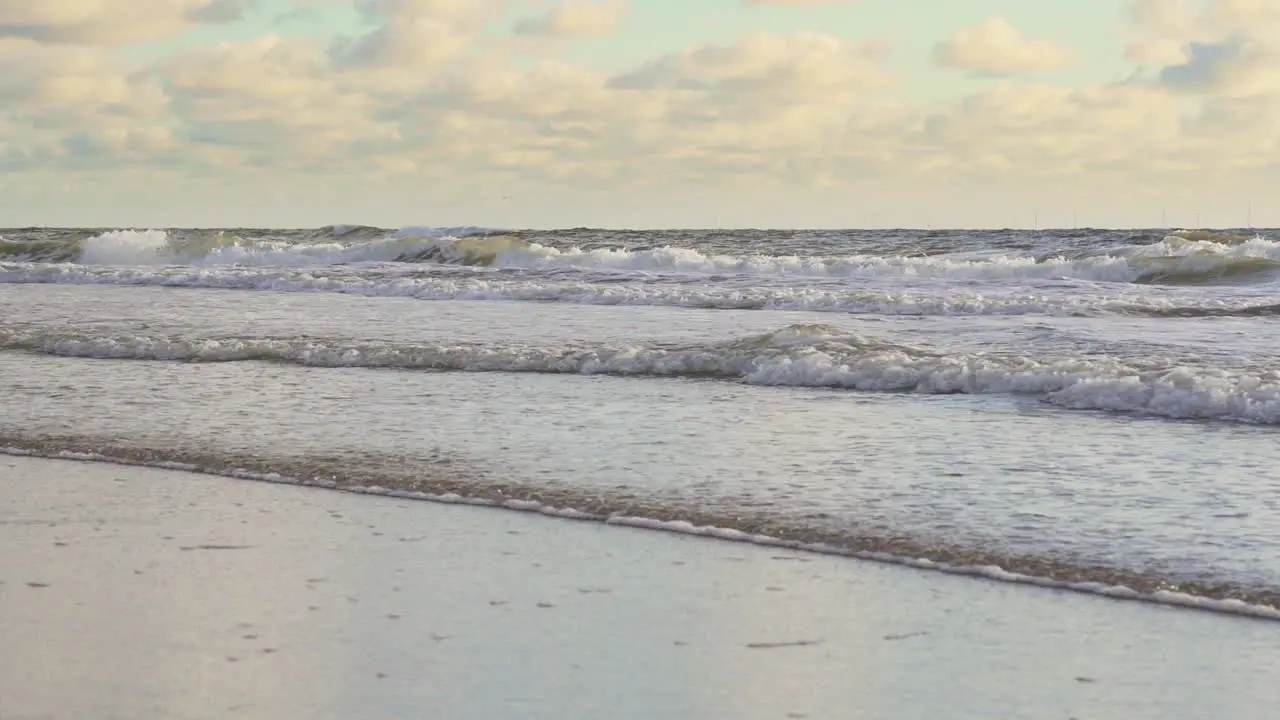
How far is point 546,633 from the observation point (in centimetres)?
384

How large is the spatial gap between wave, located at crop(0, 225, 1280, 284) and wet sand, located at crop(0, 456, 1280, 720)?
68.8ft

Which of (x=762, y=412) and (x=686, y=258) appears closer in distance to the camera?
(x=762, y=412)

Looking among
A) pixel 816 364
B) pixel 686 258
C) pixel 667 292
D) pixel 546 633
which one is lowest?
pixel 546 633

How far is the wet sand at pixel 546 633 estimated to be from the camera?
327 cm

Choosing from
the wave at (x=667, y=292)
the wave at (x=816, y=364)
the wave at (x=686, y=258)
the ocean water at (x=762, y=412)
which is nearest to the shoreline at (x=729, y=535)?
the ocean water at (x=762, y=412)

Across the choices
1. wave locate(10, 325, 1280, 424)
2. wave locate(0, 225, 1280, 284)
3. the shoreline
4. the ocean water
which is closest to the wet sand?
the shoreline

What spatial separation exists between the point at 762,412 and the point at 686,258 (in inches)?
858

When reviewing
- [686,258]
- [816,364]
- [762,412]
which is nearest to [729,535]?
[762,412]

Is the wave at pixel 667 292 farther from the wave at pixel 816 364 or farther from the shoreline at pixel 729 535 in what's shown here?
the shoreline at pixel 729 535

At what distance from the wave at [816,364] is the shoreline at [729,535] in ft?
13.8

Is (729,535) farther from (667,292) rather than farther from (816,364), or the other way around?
(667,292)

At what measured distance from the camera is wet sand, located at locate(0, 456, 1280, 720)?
10.7 feet

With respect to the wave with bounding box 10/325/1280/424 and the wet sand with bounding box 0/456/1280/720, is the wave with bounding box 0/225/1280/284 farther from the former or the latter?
the wet sand with bounding box 0/456/1280/720

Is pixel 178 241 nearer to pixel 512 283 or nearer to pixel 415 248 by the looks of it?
pixel 415 248
